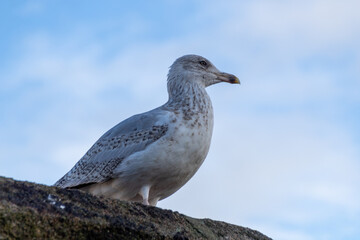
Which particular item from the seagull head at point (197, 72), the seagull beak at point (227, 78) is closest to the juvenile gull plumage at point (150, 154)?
the seagull head at point (197, 72)

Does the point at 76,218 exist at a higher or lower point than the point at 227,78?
lower

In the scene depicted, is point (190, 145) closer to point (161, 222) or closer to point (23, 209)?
point (161, 222)

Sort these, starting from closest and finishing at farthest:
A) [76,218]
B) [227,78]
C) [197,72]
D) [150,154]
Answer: [76,218] < [150,154] < [197,72] < [227,78]

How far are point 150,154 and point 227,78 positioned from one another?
260cm

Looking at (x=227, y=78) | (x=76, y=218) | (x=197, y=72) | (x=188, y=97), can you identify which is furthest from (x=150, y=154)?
(x=76, y=218)

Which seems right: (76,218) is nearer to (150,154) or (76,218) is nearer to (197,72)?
(150,154)

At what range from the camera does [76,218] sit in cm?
404

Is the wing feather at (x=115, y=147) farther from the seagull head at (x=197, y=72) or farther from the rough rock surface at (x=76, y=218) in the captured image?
the rough rock surface at (x=76, y=218)

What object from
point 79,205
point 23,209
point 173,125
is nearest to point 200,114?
point 173,125

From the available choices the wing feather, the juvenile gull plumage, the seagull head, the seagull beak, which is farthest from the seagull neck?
the seagull beak

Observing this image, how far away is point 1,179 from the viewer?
437 cm

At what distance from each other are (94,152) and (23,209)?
4.41 meters

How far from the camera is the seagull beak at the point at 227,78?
9.42 meters

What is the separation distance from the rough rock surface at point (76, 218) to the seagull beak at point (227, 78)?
453 centimetres
